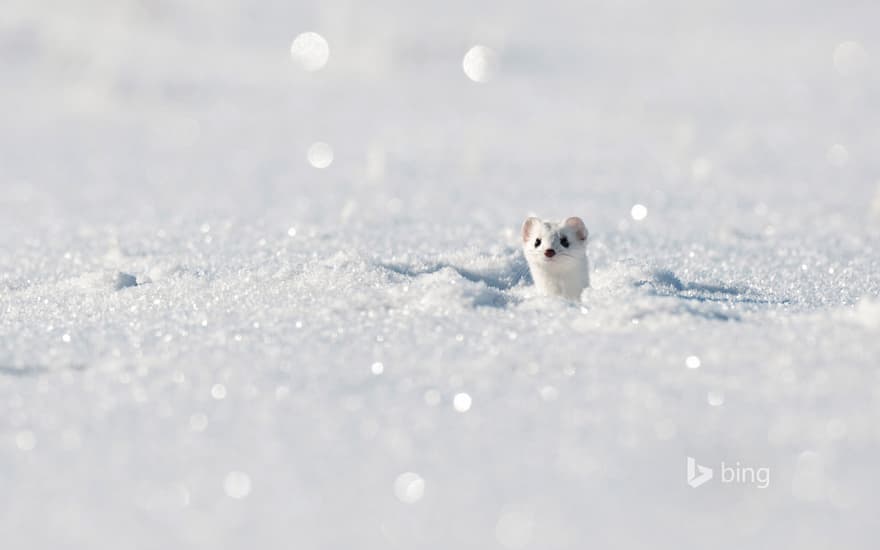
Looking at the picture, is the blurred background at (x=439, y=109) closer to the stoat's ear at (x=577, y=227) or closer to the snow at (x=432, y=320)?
the snow at (x=432, y=320)

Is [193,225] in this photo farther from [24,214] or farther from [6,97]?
[6,97]

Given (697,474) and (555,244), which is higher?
(555,244)

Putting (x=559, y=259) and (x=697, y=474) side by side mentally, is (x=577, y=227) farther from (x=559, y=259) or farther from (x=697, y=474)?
(x=697, y=474)

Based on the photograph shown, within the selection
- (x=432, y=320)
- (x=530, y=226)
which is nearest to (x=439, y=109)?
(x=530, y=226)

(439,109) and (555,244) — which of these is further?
(439,109)

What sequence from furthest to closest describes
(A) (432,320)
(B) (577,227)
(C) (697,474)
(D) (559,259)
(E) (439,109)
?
(E) (439,109), (B) (577,227), (D) (559,259), (A) (432,320), (C) (697,474)

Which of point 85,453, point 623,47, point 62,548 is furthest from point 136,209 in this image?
point 623,47
